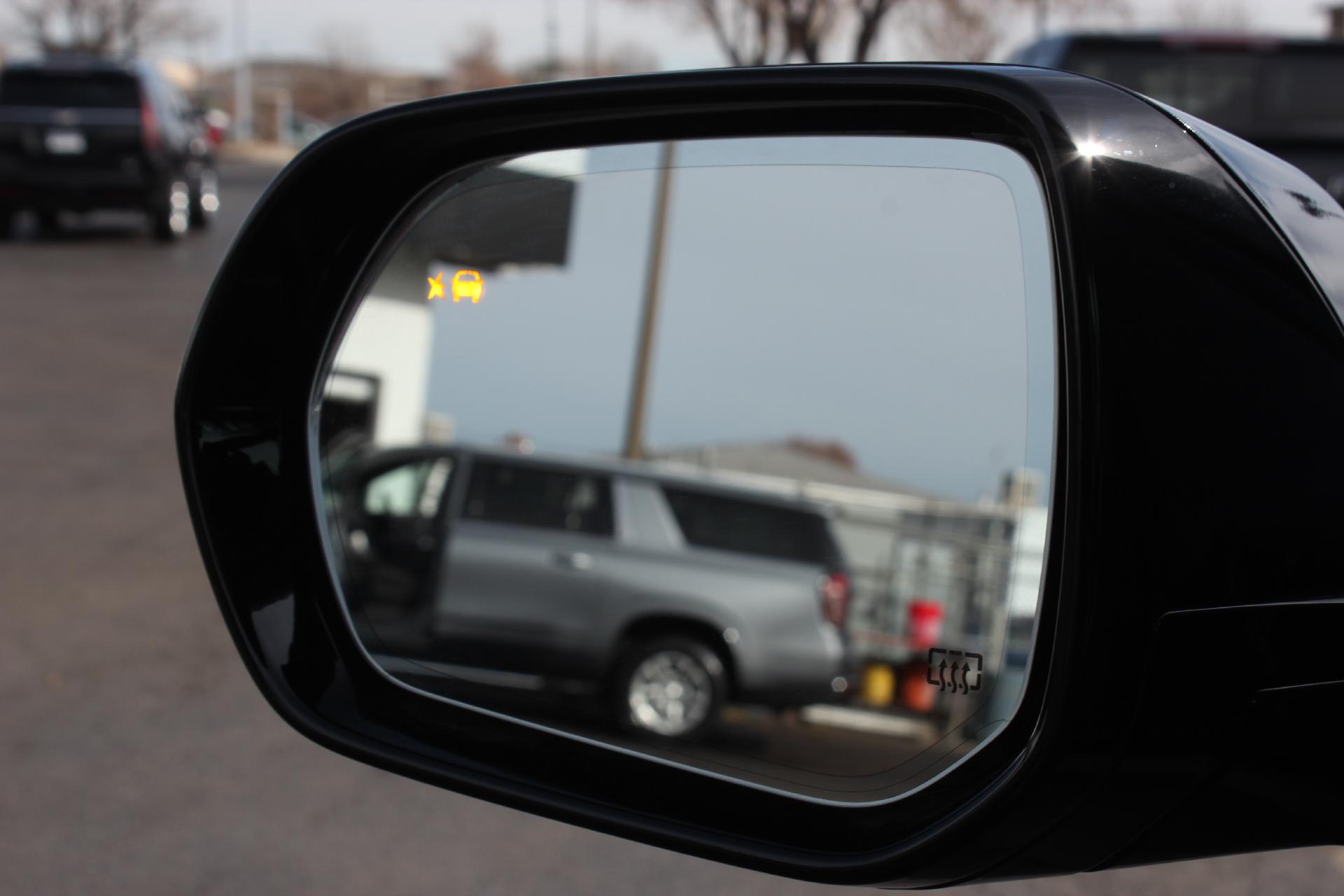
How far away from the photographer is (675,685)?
6918 millimetres

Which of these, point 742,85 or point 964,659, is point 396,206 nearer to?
point 742,85

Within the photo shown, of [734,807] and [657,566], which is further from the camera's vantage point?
[657,566]

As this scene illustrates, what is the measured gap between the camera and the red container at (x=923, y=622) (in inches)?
241

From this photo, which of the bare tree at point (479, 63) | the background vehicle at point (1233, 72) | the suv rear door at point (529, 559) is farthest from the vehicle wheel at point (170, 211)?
the bare tree at point (479, 63)

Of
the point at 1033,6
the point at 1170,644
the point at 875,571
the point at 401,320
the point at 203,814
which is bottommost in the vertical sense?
the point at 203,814

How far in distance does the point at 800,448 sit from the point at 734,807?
5049 mm

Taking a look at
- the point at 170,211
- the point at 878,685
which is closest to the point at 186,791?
the point at 878,685

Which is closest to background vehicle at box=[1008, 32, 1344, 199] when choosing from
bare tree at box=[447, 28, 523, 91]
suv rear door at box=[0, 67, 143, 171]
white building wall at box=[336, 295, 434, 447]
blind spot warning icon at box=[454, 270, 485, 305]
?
white building wall at box=[336, 295, 434, 447]

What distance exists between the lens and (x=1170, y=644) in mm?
717

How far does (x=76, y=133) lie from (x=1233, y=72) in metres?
11.8

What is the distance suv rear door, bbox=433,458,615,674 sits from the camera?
5855mm

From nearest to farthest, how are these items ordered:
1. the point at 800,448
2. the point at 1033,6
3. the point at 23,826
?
the point at 23,826
the point at 800,448
the point at 1033,6

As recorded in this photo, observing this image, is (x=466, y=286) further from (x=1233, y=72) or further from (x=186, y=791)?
(x=1233, y=72)

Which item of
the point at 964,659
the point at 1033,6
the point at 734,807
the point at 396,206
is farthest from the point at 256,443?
the point at 1033,6
